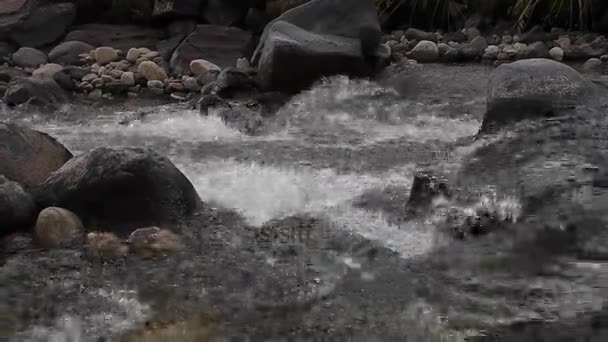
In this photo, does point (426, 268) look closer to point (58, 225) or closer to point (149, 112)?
point (58, 225)

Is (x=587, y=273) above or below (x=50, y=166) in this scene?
above

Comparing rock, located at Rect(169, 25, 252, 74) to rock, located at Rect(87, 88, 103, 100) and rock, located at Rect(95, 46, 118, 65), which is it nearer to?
rock, located at Rect(95, 46, 118, 65)

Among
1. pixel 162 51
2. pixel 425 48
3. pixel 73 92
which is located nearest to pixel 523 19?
pixel 425 48

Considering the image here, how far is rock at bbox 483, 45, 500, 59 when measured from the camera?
678 centimetres

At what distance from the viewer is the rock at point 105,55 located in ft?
24.2

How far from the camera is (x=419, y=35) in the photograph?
7.33 meters

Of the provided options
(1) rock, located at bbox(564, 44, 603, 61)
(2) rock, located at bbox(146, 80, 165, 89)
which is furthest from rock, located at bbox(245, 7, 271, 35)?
(1) rock, located at bbox(564, 44, 603, 61)

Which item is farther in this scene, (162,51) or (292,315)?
(162,51)

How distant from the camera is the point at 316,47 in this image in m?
6.24

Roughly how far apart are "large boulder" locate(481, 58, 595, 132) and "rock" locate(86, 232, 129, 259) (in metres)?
2.14

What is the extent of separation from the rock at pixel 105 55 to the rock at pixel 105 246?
4225 mm

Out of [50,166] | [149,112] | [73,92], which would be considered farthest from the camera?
[73,92]

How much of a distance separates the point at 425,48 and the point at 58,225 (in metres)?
4.20

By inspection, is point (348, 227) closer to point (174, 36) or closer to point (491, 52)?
point (491, 52)
